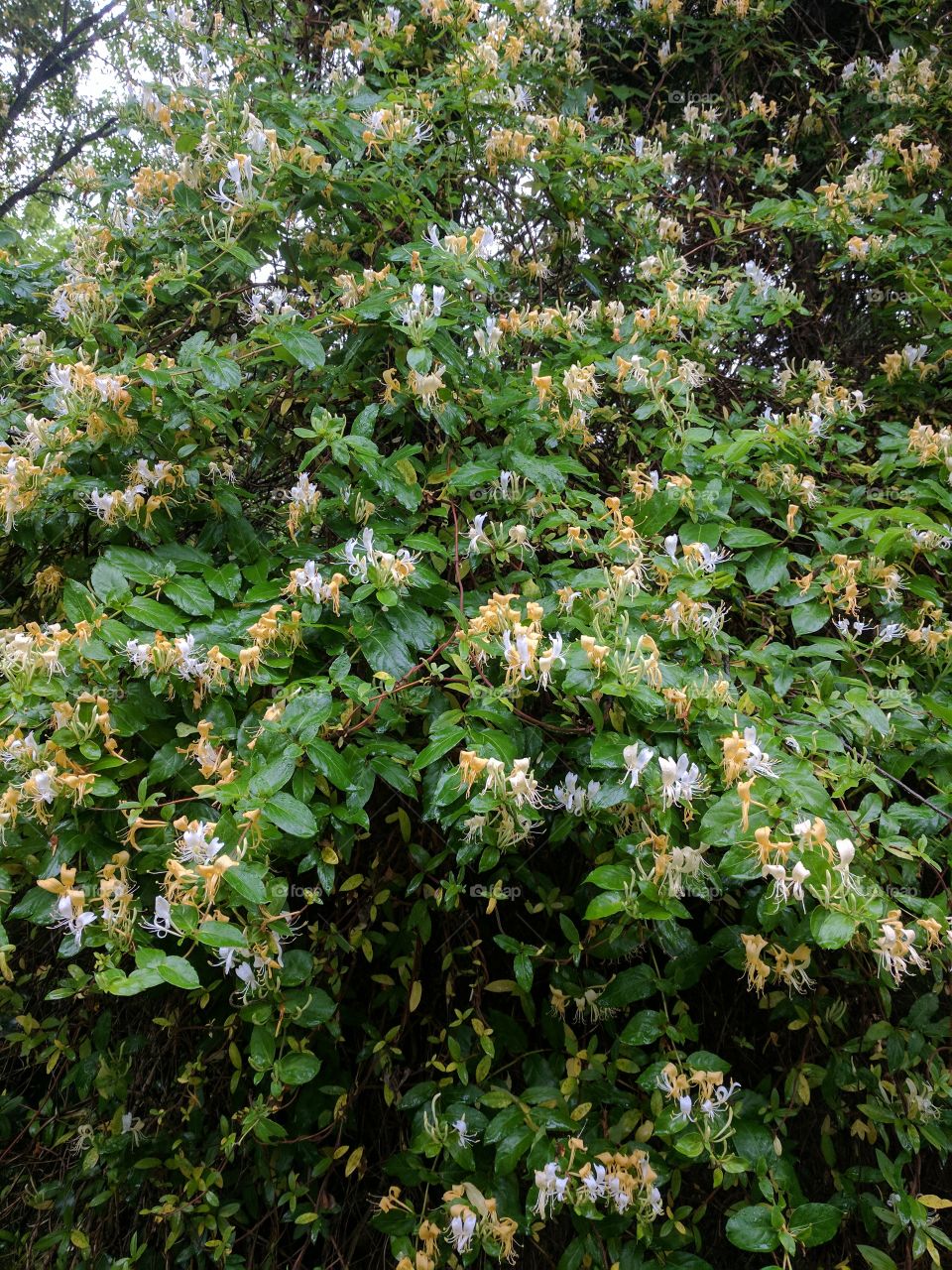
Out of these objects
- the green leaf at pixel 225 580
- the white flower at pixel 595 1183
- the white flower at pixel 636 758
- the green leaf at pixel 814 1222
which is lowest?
the green leaf at pixel 814 1222

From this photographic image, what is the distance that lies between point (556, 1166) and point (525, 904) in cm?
42

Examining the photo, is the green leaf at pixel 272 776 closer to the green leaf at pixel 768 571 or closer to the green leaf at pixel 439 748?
the green leaf at pixel 439 748

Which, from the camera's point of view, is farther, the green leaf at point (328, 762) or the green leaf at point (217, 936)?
the green leaf at point (328, 762)

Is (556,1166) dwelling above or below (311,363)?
below

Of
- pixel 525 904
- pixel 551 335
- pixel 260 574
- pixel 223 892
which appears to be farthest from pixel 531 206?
pixel 223 892

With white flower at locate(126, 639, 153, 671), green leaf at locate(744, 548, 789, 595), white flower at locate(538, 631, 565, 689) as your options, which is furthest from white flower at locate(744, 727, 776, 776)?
white flower at locate(126, 639, 153, 671)

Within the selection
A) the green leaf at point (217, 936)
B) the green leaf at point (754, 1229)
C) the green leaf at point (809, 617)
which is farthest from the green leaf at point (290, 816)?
the green leaf at point (809, 617)

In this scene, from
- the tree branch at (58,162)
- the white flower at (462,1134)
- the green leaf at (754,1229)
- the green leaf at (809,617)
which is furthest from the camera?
the tree branch at (58,162)

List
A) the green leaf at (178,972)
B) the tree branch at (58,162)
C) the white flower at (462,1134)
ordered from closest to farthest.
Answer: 1. the green leaf at (178,972)
2. the white flower at (462,1134)
3. the tree branch at (58,162)

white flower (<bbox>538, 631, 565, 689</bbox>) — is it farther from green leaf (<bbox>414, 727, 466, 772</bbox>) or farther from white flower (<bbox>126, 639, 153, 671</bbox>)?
white flower (<bbox>126, 639, 153, 671</bbox>)

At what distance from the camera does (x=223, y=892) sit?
3.17 feet

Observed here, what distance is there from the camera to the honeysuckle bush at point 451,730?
112 centimetres

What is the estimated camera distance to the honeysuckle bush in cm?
112

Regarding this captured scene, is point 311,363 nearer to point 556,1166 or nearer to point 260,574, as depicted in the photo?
point 260,574
